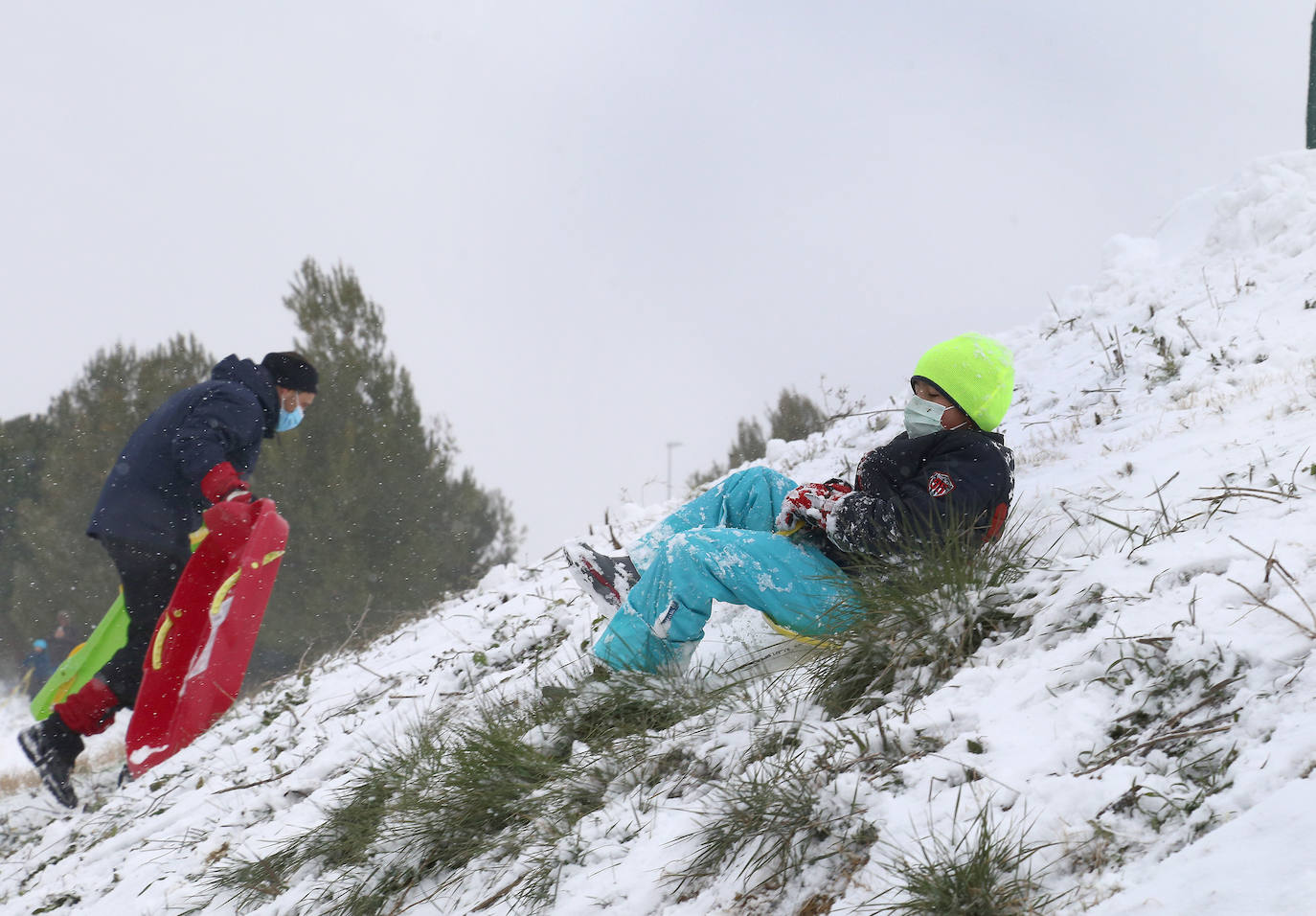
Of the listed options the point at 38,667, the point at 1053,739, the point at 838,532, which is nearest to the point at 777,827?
the point at 1053,739

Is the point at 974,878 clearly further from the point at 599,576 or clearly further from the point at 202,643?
the point at 202,643

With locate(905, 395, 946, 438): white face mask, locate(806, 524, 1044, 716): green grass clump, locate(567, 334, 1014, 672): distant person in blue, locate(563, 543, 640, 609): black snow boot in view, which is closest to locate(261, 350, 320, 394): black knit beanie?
locate(563, 543, 640, 609): black snow boot

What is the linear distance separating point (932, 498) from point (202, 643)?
429cm

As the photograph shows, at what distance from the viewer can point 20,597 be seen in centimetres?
2262

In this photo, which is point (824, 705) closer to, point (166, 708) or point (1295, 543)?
point (1295, 543)

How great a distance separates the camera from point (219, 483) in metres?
4.85

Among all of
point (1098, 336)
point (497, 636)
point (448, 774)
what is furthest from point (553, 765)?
point (1098, 336)

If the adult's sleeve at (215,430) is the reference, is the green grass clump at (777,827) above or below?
below

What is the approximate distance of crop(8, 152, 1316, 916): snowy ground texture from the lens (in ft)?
4.46

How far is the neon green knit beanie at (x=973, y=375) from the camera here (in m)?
2.79

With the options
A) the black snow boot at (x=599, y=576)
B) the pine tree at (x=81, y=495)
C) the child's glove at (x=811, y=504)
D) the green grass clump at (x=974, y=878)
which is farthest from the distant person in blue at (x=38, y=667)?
the green grass clump at (x=974, y=878)

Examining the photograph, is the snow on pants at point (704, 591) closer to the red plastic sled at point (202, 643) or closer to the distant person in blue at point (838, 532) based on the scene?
the distant person in blue at point (838, 532)

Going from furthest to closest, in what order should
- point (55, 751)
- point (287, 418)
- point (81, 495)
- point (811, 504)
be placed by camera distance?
point (81, 495)
point (287, 418)
point (55, 751)
point (811, 504)

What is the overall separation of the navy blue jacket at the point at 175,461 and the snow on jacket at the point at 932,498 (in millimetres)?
3795
